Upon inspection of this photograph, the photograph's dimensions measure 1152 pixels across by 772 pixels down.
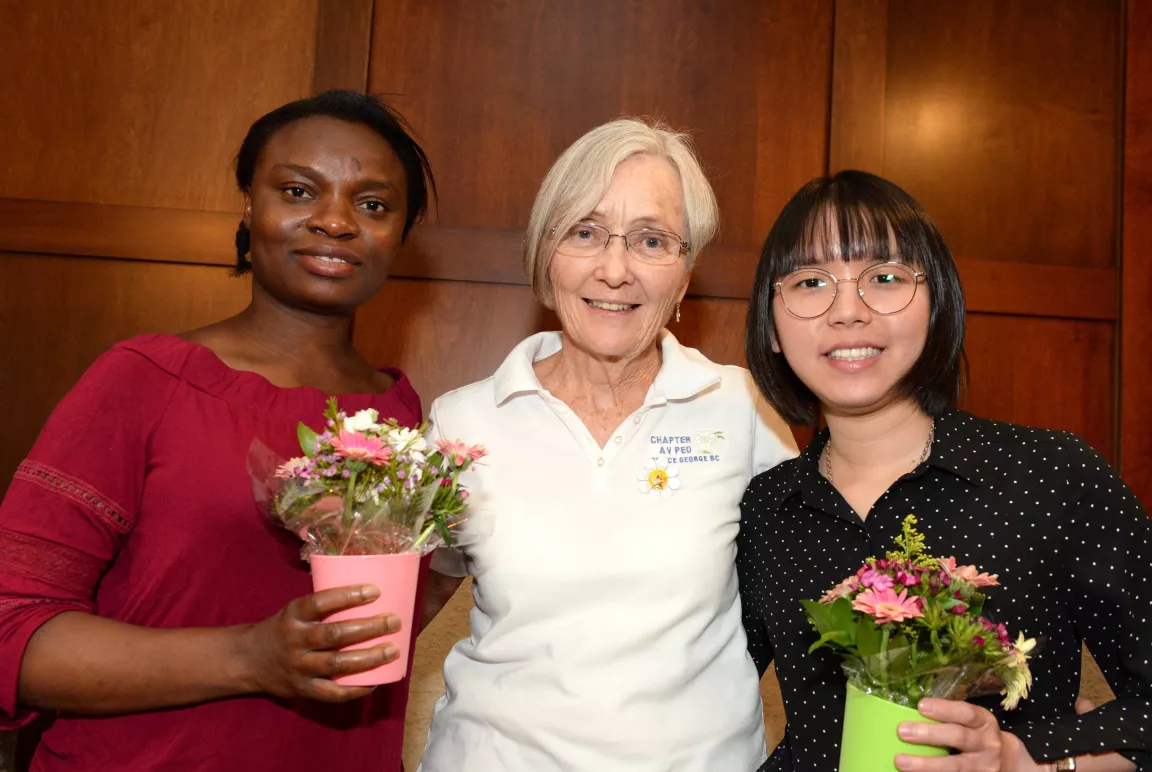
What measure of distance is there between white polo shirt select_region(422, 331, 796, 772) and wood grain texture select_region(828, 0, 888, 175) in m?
2.00

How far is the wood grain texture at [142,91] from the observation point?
3.31m

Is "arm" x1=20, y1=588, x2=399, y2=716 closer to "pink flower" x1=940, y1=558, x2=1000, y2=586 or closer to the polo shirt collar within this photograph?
the polo shirt collar

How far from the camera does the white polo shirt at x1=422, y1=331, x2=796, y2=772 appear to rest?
5.82ft

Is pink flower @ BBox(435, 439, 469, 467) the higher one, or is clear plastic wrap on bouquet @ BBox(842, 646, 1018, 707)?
pink flower @ BBox(435, 439, 469, 467)

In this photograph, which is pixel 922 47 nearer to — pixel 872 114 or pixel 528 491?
pixel 872 114

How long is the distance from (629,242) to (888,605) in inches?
41.5

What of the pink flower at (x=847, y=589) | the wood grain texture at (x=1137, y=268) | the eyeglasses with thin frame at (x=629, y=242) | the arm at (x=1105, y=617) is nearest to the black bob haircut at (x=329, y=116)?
the eyeglasses with thin frame at (x=629, y=242)

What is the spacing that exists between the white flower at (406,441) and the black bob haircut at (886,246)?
2.65 feet

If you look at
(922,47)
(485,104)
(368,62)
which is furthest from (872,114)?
(368,62)

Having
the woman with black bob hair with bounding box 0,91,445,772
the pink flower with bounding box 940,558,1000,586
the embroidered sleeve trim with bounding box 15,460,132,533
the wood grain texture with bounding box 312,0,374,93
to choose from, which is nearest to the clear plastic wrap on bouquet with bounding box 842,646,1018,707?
the pink flower with bounding box 940,558,1000,586

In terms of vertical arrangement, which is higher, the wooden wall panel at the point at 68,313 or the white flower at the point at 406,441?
the wooden wall panel at the point at 68,313

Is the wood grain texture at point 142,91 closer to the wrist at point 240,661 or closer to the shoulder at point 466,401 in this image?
the shoulder at point 466,401

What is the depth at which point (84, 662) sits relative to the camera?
1536mm

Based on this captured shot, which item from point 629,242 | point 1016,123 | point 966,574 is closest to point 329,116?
point 629,242
